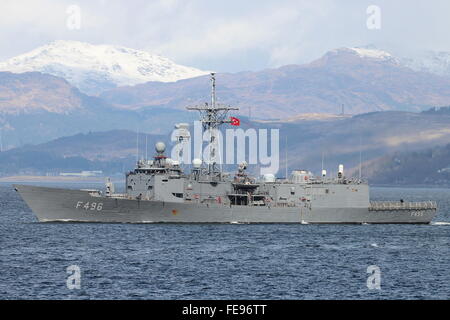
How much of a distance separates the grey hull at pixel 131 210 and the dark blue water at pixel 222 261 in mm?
1197

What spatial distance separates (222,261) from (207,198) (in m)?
22.5

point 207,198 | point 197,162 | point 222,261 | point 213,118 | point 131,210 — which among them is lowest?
point 222,261

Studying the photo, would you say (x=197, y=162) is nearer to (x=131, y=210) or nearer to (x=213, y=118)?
(x=213, y=118)

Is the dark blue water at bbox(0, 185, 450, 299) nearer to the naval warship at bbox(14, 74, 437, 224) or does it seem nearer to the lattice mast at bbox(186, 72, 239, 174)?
the naval warship at bbox(14, 74, 437, 224)

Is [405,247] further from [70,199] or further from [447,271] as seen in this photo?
[70,199]

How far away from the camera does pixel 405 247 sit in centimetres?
7100

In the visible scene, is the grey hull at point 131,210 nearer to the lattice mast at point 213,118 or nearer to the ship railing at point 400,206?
the lattice mast at point 213,118

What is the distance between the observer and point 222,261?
60344mm

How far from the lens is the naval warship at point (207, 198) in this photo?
8056 centimetres

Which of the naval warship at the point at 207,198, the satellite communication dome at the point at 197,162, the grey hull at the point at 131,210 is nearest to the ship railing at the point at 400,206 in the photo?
the naval warship at the point at 207,198

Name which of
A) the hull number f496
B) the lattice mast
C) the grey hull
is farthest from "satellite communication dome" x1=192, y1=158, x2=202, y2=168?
the hull number f496

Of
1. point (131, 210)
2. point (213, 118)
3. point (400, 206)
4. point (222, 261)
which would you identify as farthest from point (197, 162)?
point (222, 261)

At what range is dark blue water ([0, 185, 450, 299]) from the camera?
163ft
